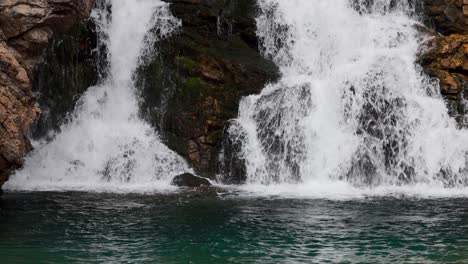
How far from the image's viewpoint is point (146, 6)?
27.2m

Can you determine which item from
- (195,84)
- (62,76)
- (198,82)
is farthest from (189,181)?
(62,76)

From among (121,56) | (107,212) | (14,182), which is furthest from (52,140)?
(107,212)

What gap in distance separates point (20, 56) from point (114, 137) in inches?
308

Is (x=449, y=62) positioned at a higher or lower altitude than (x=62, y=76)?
higher

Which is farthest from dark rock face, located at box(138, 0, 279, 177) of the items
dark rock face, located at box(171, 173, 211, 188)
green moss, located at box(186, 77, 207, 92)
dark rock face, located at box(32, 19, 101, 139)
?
dark rock face, located at box(32, 19, 101, 139)

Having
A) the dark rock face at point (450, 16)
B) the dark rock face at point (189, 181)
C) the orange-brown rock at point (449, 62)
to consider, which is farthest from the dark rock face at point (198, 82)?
the dark rock face at point (450, 16)

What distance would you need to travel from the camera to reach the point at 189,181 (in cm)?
2166

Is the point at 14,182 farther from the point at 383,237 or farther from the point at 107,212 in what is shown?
the point at 383,237

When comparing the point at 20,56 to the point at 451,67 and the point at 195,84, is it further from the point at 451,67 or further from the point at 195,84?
the point at 451,67

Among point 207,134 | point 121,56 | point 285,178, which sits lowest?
point 285,178

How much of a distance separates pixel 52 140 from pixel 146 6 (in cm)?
820

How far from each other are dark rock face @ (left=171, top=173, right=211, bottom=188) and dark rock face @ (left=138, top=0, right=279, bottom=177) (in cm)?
137

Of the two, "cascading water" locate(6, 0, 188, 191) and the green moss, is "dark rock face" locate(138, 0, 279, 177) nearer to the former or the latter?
the green moss

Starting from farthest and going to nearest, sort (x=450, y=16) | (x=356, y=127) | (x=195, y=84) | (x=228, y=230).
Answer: (x=450, y=16)
(x=195, y=84)
(x=356, y=127)
(x=228, y=230)
